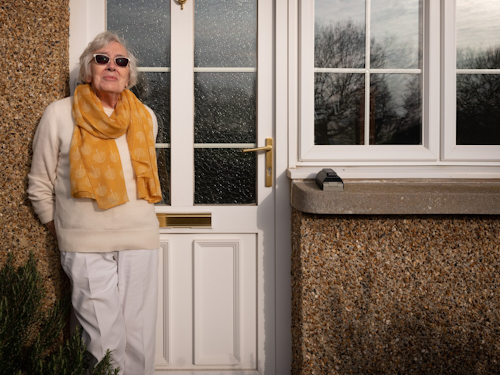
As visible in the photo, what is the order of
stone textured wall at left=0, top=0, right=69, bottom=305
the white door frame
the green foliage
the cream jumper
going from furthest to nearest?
the white door frame
stone textured wall at left=0, top=0, right=69, bottom=305
the cream jumper
the green foliage

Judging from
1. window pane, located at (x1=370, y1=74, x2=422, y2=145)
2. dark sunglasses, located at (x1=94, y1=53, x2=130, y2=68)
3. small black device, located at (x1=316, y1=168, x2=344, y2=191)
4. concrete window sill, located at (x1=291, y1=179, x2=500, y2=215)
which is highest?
dark sunglasses, located at (x1=94, y1=53, x2=130, y2=68)

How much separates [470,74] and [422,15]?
0.39 metres

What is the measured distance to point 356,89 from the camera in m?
2.29

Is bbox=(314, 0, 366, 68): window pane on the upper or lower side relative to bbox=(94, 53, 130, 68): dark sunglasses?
upper

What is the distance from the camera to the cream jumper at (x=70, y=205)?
1.91 m

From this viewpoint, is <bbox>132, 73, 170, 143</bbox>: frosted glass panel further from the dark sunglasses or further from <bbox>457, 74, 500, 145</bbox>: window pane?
<bbox>457, 74, 500, 145</bbox>: window pane

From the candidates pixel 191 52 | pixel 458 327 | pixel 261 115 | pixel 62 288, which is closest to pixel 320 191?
pixel 261 115

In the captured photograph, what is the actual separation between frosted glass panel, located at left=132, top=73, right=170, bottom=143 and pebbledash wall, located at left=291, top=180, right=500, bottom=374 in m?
0.84

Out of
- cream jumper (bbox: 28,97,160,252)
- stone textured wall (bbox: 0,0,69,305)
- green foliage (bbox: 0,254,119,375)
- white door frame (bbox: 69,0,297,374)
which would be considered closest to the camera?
green foliage (bbox: 0,254,119,375)

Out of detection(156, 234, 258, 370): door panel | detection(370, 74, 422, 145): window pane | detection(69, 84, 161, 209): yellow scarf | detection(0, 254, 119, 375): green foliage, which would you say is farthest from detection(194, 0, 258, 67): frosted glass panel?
detection(0, 254, 119, 375): green foliage

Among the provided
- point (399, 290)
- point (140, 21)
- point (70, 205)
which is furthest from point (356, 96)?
point (70, 205)

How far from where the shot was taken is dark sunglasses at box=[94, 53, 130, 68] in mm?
1907

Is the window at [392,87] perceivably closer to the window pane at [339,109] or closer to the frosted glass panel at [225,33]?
the window pane at [339,109]

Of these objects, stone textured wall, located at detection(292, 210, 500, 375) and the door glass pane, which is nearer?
stone textured wall, located at detection(292, 210, 500, 375)
